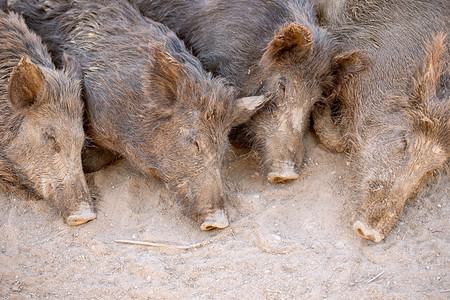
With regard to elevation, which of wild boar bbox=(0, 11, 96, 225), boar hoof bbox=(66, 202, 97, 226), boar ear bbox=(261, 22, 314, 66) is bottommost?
boar hoof bbox=(66, 202, 97, 226)

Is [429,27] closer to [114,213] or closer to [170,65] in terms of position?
[170,65]

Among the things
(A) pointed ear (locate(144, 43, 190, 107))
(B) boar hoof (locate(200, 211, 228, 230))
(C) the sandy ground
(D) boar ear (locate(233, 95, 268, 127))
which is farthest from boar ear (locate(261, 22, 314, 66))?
(B) boar hoof (locate(200, 211, 228, 230))

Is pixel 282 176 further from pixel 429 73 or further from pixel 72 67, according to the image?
pixel 72 67

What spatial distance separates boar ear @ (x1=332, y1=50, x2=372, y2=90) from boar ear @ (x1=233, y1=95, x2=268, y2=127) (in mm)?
728

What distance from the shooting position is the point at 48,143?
4.80 meters

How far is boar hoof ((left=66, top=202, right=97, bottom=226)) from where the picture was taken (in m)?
4.73

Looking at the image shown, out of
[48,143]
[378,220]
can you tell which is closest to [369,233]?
[378,220]

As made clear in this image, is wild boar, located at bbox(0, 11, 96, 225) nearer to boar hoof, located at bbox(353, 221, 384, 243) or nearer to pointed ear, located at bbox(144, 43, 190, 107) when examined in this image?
pointed ear, located at bbox(144, 43, 190, 107)

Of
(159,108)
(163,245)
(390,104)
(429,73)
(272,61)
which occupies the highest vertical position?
(429,73)

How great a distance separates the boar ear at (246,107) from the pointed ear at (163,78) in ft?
1.57

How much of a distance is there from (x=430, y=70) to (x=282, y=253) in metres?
1.76

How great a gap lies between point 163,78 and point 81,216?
3.86 feet

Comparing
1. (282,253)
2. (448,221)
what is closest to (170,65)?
(282,253)

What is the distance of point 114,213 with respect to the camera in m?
4.94
